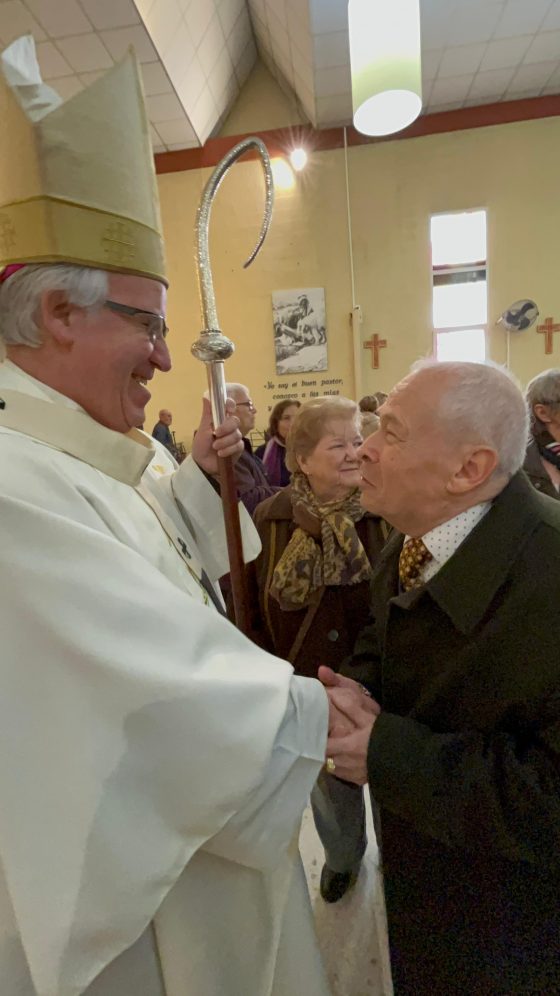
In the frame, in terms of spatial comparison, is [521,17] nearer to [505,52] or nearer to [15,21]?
[505,52]

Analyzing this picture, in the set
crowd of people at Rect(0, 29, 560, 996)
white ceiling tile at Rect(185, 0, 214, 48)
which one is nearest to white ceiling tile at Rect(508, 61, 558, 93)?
white ceiling tile at Rect(185, 0, 214, 48)

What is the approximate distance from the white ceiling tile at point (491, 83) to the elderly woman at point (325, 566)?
21.9 feet

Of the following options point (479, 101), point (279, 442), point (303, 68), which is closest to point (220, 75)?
point (303, 68)

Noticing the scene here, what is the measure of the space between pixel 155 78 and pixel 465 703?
668 centimetres

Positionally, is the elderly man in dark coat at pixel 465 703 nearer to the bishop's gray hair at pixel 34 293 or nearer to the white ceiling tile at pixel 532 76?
the bishop's gray hair at pixel 34 293

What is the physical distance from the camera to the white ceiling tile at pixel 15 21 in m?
4.59

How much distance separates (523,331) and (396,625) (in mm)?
7258

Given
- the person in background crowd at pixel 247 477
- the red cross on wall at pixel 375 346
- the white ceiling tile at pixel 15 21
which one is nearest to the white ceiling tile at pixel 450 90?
the red cross on wall at pixel 375 346

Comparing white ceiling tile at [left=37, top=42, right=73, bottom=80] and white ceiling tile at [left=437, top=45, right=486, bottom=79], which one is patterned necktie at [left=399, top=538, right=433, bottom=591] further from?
white ceiling tile at [left=437, top=45, right=486, bottom=79]

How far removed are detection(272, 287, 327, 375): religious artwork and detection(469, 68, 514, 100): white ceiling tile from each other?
9.34 ft

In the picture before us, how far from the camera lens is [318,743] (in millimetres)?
891

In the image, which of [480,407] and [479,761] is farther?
[480,407]

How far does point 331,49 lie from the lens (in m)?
5.81

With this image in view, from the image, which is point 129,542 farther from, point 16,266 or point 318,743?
point 16,266
